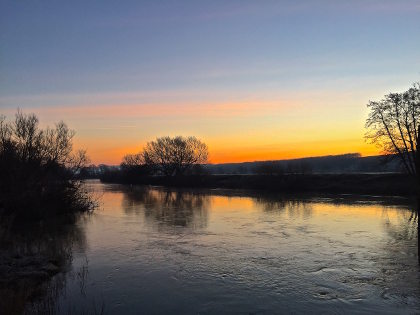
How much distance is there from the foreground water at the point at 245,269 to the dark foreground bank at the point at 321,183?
18949mm

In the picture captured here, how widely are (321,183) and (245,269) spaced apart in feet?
121

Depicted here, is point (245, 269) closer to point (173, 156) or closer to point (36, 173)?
point (36, 173)

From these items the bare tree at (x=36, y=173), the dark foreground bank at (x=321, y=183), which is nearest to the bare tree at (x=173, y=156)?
the dark foreground bank at (x=321, y=183)

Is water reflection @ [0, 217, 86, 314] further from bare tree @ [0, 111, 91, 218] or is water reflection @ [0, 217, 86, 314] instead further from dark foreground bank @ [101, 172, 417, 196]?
dark foreground bank @ [101, 172, 417, 196]

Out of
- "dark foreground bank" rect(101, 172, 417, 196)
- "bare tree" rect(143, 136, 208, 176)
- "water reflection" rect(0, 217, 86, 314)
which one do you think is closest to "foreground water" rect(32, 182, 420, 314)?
"water reflection" rect(0, 217, 86, 314)

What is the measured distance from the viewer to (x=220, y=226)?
19.7 meters

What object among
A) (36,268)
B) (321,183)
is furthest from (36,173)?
(321,183)

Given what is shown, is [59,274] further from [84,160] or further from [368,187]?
[368,187]

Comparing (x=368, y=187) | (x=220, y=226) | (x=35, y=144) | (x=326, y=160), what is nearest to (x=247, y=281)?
(x=220, y=226)

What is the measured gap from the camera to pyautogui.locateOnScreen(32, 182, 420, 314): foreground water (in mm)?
8320

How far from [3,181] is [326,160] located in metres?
135

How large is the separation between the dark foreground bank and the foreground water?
62.2 ft

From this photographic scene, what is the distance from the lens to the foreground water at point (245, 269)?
27.3ft

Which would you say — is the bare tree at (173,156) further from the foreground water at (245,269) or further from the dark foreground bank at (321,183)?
the foreground water at (245,269)
